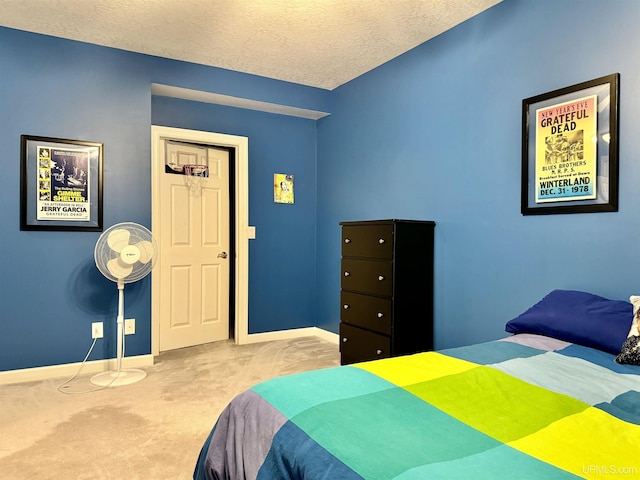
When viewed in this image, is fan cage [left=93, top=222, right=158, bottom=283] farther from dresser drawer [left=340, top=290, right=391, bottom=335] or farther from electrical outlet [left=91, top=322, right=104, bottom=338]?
dresser drawer [left=340, top=290, right=391, bottom=335]

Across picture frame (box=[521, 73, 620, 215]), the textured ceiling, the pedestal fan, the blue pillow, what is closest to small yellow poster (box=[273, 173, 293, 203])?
the textured ceiling

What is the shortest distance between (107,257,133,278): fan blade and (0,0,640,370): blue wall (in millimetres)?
403

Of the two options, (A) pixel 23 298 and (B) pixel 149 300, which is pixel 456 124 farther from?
(A) pixel 23 298

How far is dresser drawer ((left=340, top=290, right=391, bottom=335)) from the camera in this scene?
2992 millimetres

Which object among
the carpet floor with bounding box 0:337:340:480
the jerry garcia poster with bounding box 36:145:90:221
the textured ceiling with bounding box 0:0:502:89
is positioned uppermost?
the textured ceiling with bounding box 0:0:502:89

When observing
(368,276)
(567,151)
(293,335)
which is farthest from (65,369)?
(567,151)

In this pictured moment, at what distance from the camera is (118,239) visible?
3199 mm

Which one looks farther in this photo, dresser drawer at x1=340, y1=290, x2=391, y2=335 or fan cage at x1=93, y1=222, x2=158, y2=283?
fan cage at x1=93, y1=222, x2=158, y2=283

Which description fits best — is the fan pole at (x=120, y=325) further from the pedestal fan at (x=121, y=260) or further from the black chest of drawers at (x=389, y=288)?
the black chest of drawers at (x=389, y=288)

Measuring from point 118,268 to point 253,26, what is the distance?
6.79 feet

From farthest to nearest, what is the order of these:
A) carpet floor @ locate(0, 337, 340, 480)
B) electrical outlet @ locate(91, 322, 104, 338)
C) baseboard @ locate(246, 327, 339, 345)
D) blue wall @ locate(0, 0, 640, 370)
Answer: baseboard @ locate(246, 327, 339, 345) < electrical outlet @ locate(91, 322, 104, 338) < blue wall @ locate(0, 0, 640, 370) < carpet floor @ locate(0, 337, 340, 480)

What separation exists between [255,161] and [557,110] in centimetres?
286

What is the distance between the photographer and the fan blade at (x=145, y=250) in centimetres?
328

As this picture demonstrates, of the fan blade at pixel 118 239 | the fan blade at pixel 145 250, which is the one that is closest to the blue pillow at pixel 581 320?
the fan blade at pixel 145 250
